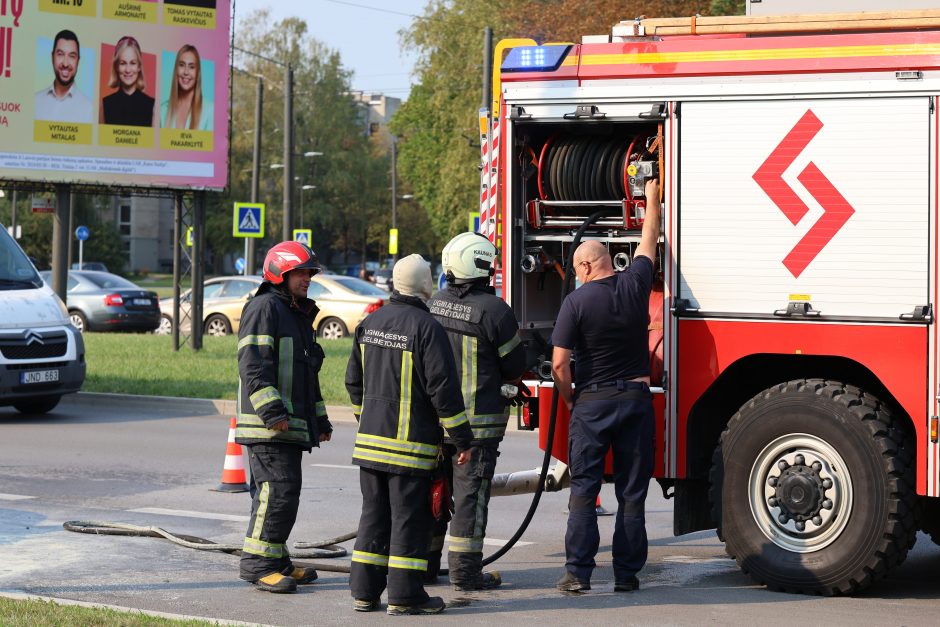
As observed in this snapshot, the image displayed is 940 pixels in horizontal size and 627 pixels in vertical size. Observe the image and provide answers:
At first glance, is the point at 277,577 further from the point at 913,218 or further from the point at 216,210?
the point at 216,210

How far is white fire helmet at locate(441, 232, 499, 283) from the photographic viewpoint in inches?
280

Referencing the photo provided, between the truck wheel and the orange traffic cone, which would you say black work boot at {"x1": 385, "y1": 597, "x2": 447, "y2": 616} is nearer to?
the truck wheel

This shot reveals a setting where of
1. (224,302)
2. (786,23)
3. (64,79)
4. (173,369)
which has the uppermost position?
(64,79)

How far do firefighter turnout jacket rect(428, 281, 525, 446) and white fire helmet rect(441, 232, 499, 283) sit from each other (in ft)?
0.35

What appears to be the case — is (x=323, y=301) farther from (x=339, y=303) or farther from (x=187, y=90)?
(x=187, y=90)

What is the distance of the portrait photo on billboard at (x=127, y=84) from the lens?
66.7 feet

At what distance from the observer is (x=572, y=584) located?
6930 millimetres

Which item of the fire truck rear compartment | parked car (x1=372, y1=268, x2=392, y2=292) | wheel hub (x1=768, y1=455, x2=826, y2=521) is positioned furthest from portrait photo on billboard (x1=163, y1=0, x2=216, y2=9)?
parked car (x1=372, y1=268, x2=392, y2=292)

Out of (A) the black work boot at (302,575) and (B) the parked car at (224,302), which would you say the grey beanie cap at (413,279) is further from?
(B) the parked car at (224,302)

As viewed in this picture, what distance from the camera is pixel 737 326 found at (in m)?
7.12

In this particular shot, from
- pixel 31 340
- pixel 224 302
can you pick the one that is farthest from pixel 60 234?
pixel 224 302

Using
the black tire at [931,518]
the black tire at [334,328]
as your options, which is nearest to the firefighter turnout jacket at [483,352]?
the black tire at [931,518]

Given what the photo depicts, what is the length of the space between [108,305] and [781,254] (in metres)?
25.1

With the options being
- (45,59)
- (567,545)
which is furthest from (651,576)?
(45,59)
